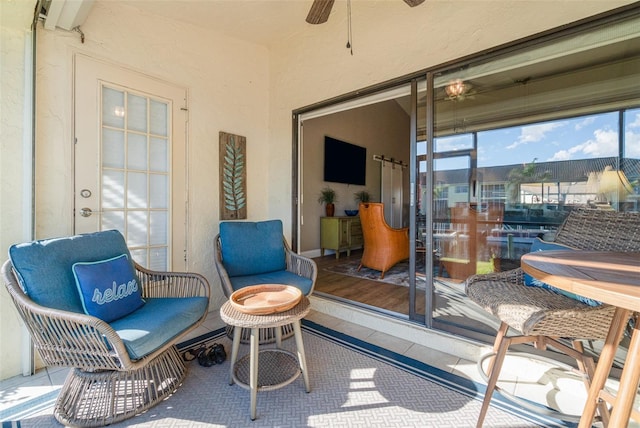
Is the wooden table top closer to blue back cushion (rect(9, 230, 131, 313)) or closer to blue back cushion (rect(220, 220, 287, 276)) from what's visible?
blue back cushion (rect(220, 220, 287, 276))

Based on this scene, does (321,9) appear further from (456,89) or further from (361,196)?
(361,196)

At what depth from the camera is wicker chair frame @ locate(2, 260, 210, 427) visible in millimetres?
1283

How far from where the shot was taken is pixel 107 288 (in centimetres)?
155

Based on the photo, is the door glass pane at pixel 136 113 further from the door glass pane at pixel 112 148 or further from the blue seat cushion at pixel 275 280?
the blue seat cushion at pixel 275 280

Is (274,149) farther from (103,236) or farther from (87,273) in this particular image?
(87,273)

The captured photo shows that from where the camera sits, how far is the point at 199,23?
8.66 ft

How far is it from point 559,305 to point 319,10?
6.90 ft

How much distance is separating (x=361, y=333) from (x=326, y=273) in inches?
64.7

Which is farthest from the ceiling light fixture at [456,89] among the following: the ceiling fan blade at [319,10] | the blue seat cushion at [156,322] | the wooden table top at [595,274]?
the blue seat cushion at [156,322]

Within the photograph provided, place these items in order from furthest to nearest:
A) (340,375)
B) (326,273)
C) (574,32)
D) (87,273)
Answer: (326,273), (340,375), (574,32), (87,273)

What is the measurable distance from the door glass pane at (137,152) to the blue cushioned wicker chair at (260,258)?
0.85 metres

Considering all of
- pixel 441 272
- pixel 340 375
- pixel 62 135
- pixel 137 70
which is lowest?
pixel 340 375

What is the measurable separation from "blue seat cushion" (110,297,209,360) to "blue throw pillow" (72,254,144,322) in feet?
0.20

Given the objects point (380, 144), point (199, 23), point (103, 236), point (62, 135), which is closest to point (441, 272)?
point (103, 236)
